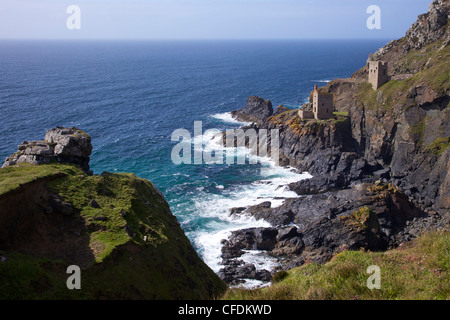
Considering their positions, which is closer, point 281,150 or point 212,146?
point 281,150

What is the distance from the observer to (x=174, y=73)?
17762 centimetres

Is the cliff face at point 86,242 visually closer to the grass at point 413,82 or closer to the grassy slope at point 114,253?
the grassy slope at point 114,253

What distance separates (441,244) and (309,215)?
27.4m

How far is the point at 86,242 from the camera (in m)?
22.5

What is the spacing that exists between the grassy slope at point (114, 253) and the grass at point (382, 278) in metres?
4.25

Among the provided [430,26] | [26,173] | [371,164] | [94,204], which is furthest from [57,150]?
[430,26]

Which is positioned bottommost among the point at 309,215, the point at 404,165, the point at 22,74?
the point at 309,215

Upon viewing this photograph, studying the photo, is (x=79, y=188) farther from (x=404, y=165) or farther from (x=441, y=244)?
(x=404, y=165)

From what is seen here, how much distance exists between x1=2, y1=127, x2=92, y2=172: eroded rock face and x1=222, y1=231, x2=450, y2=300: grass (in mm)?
18738

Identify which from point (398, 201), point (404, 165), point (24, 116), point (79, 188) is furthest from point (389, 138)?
point (24, 116)

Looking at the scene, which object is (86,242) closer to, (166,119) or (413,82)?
(413,82)

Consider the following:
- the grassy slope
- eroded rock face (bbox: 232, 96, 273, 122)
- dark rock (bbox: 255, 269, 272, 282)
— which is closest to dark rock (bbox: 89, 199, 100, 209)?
the grassy slope

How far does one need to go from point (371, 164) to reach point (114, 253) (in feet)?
171

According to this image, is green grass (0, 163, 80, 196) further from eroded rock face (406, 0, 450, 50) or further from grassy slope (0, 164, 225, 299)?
eroded rock face (406, 0, 450, 50)
